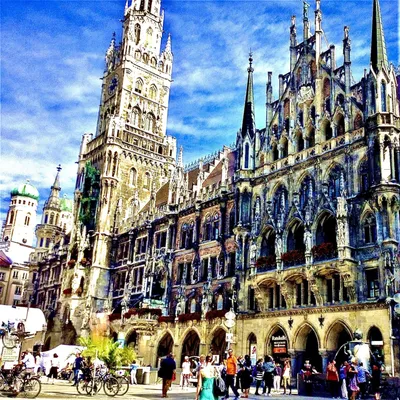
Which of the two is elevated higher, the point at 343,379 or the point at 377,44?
the point at 377,44

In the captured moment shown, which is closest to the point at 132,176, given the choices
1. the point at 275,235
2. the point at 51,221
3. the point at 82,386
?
the point at 275,235

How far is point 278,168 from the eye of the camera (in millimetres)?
36250

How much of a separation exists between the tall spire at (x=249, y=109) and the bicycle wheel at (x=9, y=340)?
72.3 ft

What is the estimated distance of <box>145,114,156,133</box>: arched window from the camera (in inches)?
2499

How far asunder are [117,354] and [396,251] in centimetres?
1656

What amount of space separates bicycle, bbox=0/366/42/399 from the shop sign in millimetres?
18399

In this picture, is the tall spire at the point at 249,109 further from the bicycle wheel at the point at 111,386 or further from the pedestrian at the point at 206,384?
the pedestrian at the point at 206,384

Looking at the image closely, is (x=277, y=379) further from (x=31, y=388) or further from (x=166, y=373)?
(x=31, y=388)

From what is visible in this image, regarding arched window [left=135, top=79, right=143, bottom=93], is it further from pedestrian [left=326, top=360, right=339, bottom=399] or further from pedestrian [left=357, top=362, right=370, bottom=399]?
pedestrian [left=357, top=362, right=370, bottom=399]

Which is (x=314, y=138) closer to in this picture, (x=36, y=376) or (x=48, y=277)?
(x=36, y=376)

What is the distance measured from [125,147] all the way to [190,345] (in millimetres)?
26994

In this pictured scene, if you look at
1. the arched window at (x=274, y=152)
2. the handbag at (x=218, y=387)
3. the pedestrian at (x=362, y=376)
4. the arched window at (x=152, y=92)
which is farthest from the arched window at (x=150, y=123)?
the handbag at (x=218, y=387)

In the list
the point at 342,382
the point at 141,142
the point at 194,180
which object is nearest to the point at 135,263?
the point at 194,180

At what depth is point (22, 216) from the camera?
109 meters
